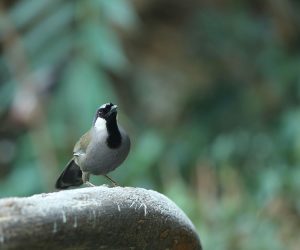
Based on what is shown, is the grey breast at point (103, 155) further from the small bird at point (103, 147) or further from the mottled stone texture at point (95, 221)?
the mottled stone texture at point (95, 221)

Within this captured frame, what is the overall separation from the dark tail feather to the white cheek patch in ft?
0.76

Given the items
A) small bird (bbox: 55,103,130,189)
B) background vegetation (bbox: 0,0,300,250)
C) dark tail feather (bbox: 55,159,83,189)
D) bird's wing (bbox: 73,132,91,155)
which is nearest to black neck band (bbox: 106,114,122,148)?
small bird (bbox: 55,103,130,189)

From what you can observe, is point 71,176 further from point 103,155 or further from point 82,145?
point 103,155

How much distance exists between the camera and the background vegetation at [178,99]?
5035 millimetres

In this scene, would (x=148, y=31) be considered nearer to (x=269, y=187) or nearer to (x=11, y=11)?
(x=11, y=11)

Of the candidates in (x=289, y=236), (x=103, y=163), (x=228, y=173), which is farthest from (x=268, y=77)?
(x=103, y=163)

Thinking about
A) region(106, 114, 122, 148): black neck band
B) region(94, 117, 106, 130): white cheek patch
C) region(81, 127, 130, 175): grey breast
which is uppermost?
region(94, 117, 106, 130): white cheek patch

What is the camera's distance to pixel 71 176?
10.7 ft

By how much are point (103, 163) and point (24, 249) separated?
121cm

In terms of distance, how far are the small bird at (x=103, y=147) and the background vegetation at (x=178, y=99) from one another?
5.68 feet

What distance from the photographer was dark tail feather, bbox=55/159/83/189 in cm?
321

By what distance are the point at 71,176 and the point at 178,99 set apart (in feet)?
12.4

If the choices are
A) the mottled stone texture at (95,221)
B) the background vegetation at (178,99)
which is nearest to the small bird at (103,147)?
the mottled stone texture at (95,221)

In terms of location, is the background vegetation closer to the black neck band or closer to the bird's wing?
the bird's wing
